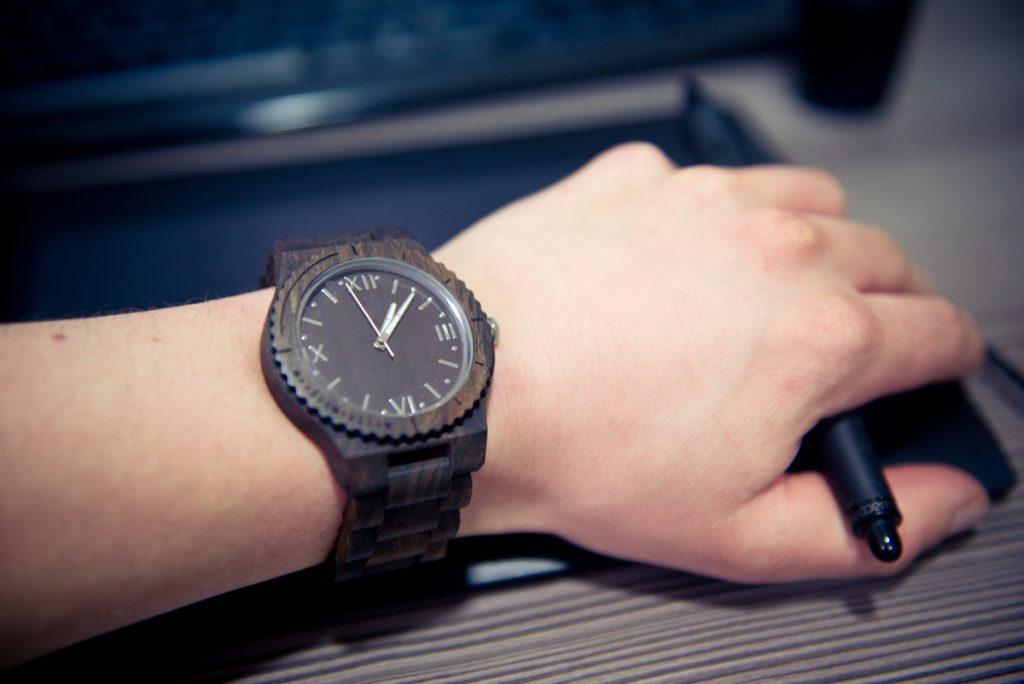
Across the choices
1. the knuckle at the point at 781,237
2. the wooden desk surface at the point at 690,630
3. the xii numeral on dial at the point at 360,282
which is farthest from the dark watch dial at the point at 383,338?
the knuckle at the point at 781,237

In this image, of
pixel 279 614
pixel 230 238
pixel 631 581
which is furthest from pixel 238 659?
pixel 230 238

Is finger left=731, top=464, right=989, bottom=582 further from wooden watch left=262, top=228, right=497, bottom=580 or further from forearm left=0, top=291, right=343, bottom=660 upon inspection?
forearm left=0, top=291, right=343, bottom=660

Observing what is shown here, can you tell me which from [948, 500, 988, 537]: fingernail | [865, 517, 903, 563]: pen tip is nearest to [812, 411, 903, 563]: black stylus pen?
[865, 517, 903, 563]: pen tip

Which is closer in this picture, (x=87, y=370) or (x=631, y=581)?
(x=87, y=370)

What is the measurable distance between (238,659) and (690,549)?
1.26ft

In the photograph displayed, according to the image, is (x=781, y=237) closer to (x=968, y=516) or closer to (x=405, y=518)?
(x=968, y=516)

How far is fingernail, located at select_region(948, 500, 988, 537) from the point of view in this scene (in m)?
0.73

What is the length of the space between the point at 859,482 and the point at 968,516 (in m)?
0.15

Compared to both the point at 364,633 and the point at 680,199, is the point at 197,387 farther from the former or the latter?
the point at 680,199

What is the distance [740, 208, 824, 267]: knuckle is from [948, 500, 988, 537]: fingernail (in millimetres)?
271

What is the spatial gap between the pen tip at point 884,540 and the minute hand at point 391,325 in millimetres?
421

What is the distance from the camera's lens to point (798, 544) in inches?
27.0

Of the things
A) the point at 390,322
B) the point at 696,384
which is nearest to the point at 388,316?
the point at 390,322

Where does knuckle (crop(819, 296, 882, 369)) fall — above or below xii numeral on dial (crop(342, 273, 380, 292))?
below
